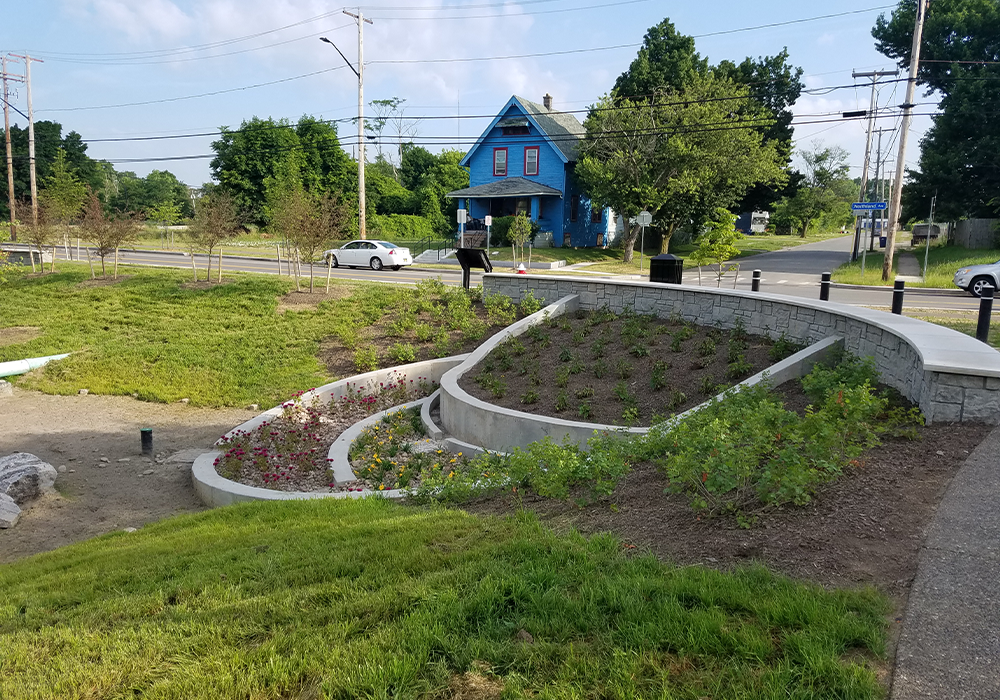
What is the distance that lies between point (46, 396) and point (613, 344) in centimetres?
1105

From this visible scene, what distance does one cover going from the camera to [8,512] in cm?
777

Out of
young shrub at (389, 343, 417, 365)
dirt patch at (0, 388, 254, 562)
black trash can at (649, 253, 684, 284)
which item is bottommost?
dirt patch at (0, 388, 254, 562)

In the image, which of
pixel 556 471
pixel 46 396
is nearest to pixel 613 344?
pixel 556 471

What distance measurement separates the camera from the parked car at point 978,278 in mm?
19922

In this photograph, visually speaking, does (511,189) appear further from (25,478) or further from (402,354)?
(25,478)

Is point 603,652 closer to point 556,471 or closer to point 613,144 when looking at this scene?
point 556,471

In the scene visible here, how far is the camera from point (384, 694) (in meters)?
2.79

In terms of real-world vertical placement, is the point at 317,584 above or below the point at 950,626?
below

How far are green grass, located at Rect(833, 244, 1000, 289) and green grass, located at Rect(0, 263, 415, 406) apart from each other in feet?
56.3

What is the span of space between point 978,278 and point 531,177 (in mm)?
25949

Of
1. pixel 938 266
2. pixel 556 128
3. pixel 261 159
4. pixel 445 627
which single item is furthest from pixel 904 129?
pixel 261 159

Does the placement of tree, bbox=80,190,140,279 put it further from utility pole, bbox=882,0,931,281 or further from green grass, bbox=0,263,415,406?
utility pole, bbox=882,0,931,281

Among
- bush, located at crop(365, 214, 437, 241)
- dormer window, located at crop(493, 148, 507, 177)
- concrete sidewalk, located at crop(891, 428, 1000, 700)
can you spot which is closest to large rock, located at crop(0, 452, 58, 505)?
concrete sidewalk, located at crop(891, 428, 1000, 700)

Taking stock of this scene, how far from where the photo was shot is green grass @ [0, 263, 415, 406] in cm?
1379
